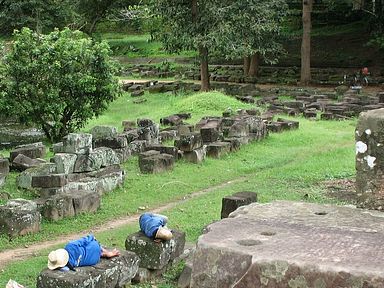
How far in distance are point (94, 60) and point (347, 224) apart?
42.6ft

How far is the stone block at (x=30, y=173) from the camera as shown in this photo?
38.1ft

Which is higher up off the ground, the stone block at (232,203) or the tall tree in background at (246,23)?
the tall tree in background at (246,23)

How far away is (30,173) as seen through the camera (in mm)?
11633

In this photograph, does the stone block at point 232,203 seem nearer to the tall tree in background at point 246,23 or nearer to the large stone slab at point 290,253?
the large stone slab at point 290,253

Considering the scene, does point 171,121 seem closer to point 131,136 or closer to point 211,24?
point 131,136

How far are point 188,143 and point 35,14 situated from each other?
92.4ft

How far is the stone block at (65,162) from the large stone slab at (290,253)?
23.1 ft

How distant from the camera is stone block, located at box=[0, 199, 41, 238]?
9.04 m

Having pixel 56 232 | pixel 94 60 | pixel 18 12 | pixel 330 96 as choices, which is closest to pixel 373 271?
pixel 56 232

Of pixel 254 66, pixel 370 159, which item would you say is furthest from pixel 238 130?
pixel 254 66

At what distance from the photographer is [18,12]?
38875 mm

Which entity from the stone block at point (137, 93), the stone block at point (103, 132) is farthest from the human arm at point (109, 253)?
the stone block at point (137, 93)

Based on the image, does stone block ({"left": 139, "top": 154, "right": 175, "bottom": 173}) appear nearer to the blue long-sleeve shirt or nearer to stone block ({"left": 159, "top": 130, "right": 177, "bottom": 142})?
stone block ({"left": 159, "top": 130, "right": 177, "bottom": 142})

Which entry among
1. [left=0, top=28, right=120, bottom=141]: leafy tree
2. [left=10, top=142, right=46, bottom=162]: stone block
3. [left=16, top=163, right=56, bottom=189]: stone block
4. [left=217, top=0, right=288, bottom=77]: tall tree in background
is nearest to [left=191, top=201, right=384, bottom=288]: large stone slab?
[left=16, top=163, right=56, bottom=189]: stone block
